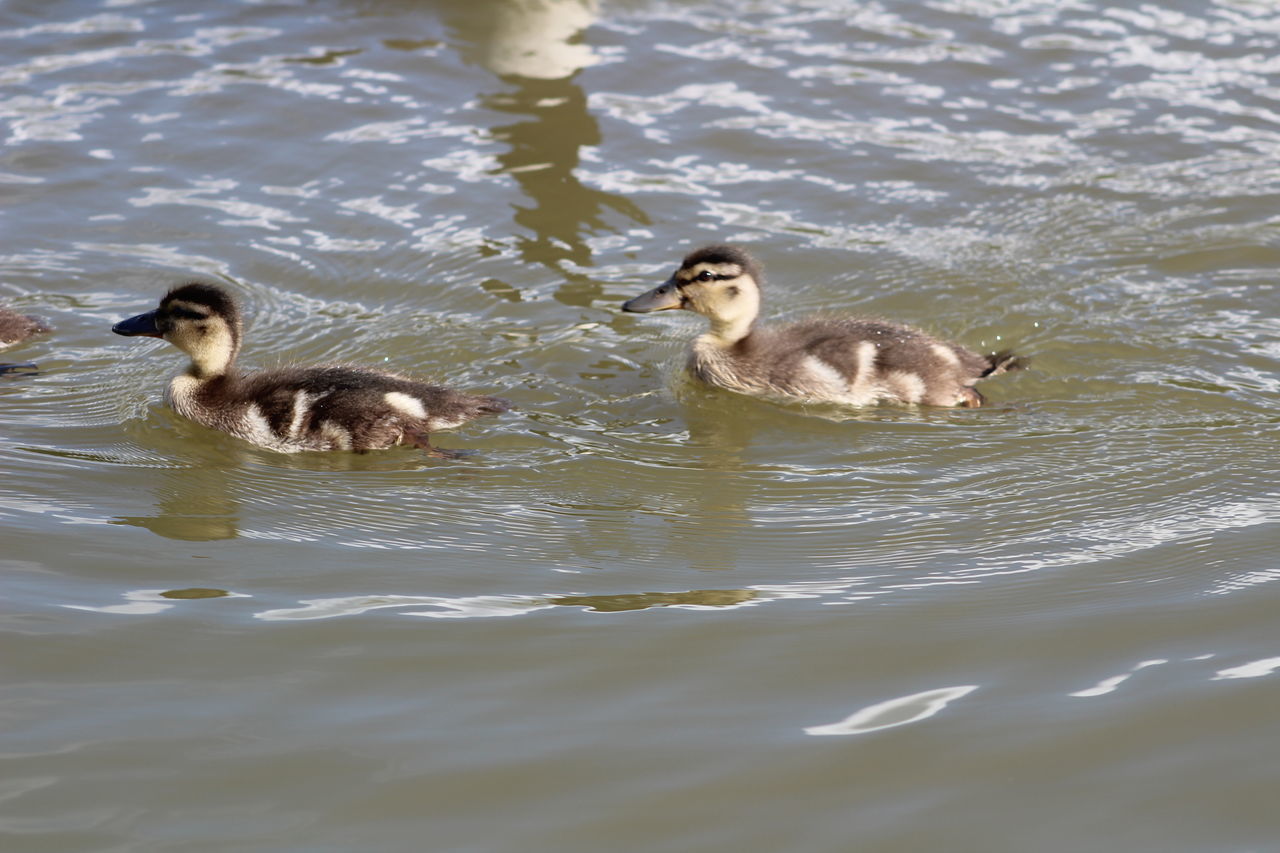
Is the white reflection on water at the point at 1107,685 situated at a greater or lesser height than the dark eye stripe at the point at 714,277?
lesser

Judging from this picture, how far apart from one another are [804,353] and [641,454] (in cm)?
92

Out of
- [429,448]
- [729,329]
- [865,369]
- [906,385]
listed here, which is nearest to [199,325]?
[429,448]

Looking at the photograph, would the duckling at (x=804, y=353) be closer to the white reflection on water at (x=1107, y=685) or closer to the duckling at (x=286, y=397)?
the duckling at (x=286, y=397)

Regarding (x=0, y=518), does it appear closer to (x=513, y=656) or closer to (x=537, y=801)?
(x=513, y=656)

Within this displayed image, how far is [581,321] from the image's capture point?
661 centimetres

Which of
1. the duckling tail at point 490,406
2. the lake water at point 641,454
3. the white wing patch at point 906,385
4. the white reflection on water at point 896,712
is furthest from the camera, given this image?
the white wing patch at point 906,385

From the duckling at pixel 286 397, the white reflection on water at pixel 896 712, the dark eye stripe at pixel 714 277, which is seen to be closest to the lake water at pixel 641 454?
the white reflection on water at pixel 896 712

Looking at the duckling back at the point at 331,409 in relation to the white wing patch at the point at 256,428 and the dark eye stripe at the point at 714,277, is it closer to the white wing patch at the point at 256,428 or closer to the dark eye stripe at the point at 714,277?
the white wing patch at the point at 256,428

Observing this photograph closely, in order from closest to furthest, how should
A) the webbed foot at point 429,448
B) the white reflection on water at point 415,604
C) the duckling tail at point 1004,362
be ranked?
1. the white reflection on water at point 415,604
2. the webbed foot at point 429,448
3. the duckling tail at point 1004,362

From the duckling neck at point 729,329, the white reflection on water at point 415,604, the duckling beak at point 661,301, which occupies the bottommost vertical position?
the white reflection on water at point 415,604

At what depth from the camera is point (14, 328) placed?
6160 mm

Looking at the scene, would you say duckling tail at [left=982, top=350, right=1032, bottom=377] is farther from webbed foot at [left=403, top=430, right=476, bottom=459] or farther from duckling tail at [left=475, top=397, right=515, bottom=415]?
webbed foot at [left=403, top=430, right=476, bottom=459]

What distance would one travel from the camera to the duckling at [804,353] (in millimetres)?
5820

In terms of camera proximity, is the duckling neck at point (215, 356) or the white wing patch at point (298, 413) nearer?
the white wing patch at point (298, 413)
